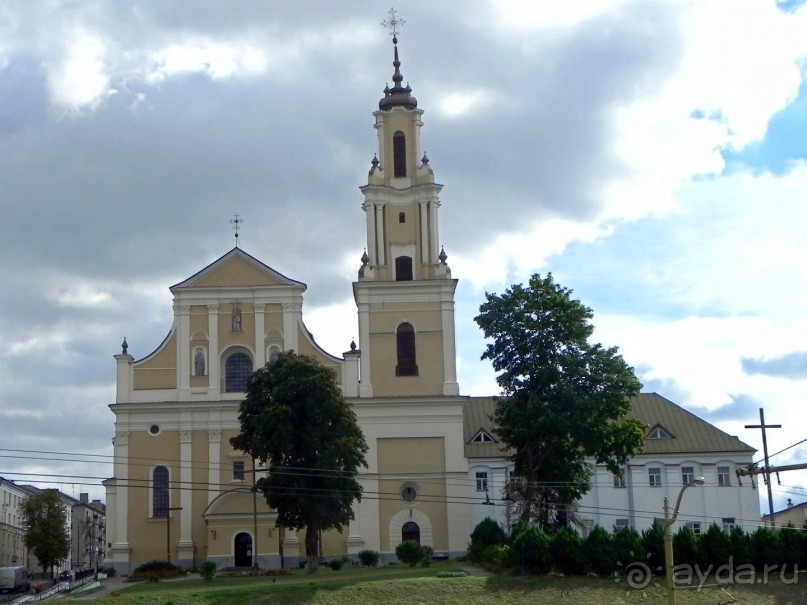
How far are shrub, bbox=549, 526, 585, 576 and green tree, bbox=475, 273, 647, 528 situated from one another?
5.94 m

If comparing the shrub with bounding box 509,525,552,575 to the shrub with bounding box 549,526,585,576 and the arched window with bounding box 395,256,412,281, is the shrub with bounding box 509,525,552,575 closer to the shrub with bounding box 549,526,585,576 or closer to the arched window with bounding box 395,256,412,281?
the shrub with bounding box 549,526,585,576

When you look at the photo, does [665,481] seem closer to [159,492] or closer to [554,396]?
[554,396]

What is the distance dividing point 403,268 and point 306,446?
17.0 meters

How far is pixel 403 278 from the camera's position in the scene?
62656 millimetres

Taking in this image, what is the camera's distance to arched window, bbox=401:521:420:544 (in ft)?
196

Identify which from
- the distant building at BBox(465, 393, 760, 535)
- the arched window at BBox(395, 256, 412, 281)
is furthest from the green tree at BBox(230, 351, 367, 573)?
the distant building at BBox(465, 393, 760, 535)

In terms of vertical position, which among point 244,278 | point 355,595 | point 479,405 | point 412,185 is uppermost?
point 412,185

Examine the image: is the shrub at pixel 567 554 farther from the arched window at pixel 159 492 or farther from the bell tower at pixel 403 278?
the arched window at pixel 159 492

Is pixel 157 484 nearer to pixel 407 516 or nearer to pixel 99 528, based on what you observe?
pixel 407 516

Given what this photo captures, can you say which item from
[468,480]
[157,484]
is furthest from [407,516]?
[157,484]

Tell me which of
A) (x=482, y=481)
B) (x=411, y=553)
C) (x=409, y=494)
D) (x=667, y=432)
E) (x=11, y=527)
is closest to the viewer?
(x=411, y=553)

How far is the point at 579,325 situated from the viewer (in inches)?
2031

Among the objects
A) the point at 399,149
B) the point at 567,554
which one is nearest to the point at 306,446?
the point at 567,554

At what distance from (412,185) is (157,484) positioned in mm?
20661
